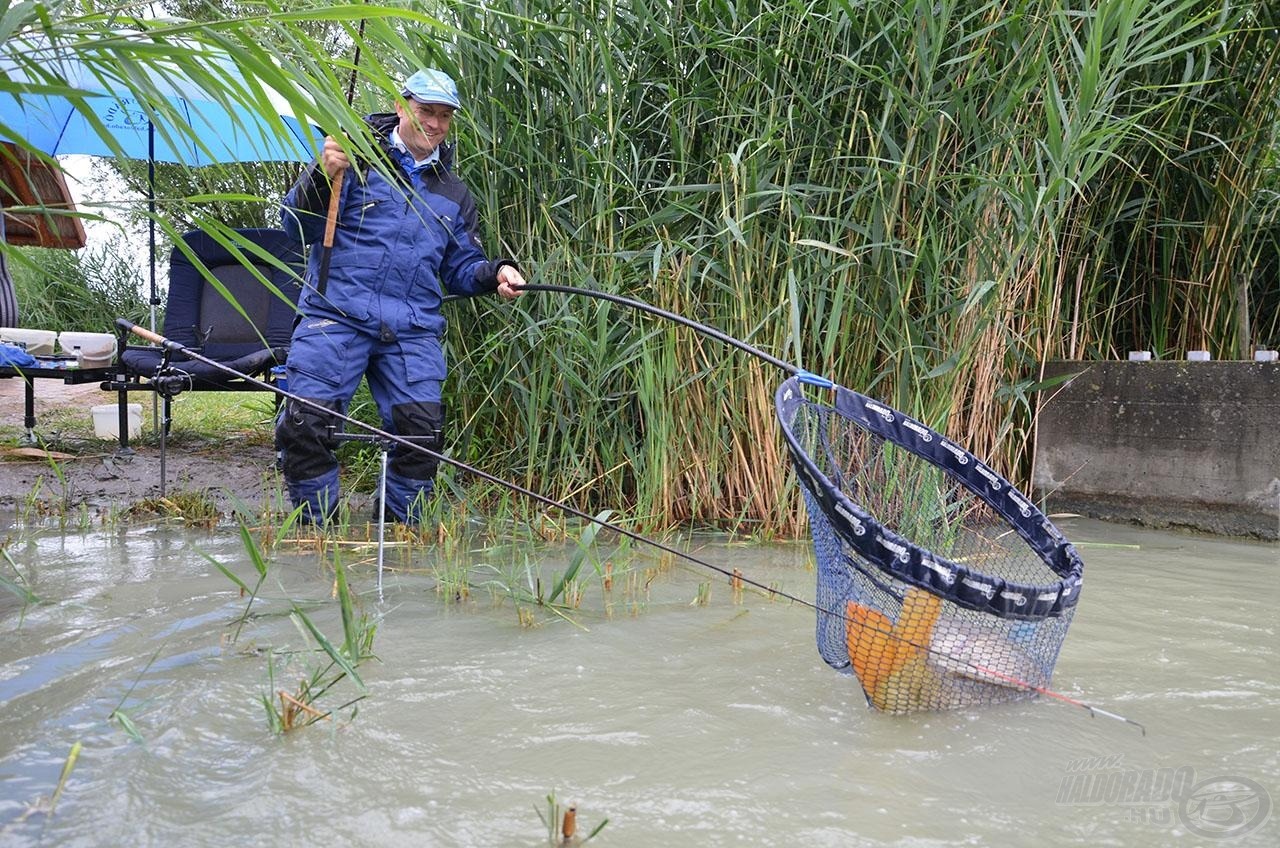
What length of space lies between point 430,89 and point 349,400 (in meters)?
1.25

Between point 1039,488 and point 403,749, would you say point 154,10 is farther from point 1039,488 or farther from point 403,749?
point 1039,488

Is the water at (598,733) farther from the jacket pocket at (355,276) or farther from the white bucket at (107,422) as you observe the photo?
the white bucket at (107,422)

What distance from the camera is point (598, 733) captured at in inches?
85.7

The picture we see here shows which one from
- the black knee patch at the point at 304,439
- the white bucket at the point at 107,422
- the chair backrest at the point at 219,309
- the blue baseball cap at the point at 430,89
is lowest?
the white bucket at the point at 107,422

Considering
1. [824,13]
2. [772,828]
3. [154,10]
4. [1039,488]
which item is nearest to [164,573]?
[154,10]

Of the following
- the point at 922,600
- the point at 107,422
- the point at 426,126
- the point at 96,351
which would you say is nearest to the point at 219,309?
the point at 96,351

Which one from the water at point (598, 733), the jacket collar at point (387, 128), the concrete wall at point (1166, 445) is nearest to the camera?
the water at point (598, 733)

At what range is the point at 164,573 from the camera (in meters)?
3.51

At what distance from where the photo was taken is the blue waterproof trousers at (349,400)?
4.12 meters

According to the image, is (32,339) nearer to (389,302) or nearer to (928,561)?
(389,302)

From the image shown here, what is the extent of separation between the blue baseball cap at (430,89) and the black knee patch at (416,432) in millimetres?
1171

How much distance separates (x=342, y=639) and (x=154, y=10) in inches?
61.8

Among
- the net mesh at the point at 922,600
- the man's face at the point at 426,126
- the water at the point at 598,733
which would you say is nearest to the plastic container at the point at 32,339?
the man's face at the point at 426,126

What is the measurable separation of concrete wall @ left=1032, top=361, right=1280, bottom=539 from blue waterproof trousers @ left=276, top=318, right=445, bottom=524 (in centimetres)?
275
